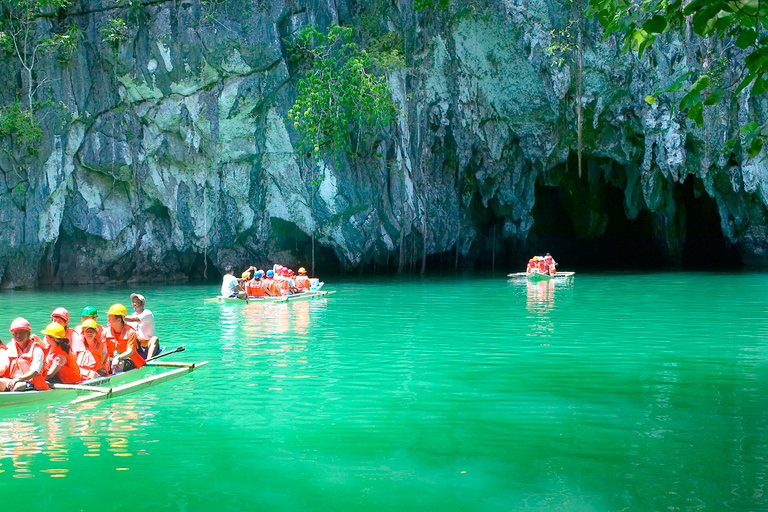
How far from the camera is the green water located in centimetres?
510

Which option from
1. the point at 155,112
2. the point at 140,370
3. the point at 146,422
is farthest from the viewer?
the point at 155,112

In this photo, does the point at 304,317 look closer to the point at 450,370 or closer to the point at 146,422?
the point at 450,370

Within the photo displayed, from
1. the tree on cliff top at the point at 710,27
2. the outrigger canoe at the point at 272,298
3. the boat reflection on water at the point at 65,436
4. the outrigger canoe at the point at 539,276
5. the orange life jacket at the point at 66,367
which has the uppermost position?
the tree on cliff top at the point at 710,27

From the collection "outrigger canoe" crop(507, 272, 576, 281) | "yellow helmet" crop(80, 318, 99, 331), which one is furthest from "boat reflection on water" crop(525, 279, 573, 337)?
"yellow helmet" crop(80, 318, 99, 331)

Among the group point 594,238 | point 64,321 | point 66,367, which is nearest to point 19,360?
point 66,367

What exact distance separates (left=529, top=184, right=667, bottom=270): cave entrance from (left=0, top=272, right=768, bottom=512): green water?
2334 cm

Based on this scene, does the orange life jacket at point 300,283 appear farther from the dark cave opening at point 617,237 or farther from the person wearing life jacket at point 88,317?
the dark cave opening at point 617,237

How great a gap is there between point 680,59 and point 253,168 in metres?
14.6

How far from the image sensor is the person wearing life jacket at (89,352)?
319 inches

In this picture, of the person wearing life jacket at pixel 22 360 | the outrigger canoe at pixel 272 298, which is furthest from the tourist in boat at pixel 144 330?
the outrigger canoe at pixel 272 298

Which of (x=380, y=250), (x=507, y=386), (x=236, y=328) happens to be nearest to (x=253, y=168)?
(x=380, y=250)

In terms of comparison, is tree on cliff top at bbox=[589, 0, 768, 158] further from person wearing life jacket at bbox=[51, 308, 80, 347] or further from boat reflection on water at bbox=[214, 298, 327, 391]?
person wearing life jacket at bbox=[51, 308, 80, 347]

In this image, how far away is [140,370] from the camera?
9227mm

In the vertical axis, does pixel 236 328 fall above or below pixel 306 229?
below
